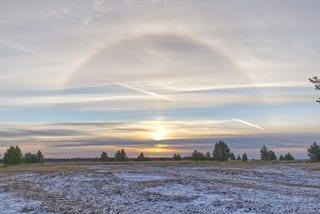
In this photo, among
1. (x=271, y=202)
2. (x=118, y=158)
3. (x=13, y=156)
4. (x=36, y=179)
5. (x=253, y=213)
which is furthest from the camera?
(x=118, y=158)

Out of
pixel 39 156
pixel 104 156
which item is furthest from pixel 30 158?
pixel 104 156

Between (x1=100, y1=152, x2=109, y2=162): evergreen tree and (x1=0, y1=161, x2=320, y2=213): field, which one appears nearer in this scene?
(x1=0, y1=161, x2=320, y2=213): field

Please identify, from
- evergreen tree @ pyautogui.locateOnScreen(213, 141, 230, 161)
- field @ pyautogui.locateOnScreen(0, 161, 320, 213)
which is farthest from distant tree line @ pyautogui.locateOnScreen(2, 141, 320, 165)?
field @ pyautogui.locateOnScreen(0, 161, 320, 213)

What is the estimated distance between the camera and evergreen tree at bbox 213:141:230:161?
123 m

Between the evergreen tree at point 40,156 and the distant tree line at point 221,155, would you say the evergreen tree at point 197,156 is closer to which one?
the distant tree line at point 221,155

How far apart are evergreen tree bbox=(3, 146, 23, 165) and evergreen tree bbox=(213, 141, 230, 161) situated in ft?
177

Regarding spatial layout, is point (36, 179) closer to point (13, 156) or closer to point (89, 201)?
point (89, 201)

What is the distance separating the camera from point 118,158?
10631cm

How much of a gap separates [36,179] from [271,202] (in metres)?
24.5

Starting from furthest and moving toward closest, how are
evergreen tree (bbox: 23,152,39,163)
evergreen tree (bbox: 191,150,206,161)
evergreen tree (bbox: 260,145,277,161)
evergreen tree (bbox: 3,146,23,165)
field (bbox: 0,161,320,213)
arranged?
evergreen tree (bbox: 260,145,277,161), evergreen tree (bbox: 191,150,206,161), evergreen tree (bbox: 23,152,39,163), evergreen tree (bbox: 3,146,23,165), field (bbox: 0,161,320,213)

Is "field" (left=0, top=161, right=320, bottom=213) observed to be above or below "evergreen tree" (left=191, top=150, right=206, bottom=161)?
below

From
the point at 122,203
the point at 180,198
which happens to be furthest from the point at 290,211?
the point at 122,203

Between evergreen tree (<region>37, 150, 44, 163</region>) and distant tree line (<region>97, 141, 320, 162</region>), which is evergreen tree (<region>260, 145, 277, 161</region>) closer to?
distant tree line (<region>97, 141, 320, 162</region>)

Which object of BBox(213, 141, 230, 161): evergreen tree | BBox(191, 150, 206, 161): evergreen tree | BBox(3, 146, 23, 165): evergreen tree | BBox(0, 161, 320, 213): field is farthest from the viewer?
BBox(213, 141, 230, 161): evergreen tree
